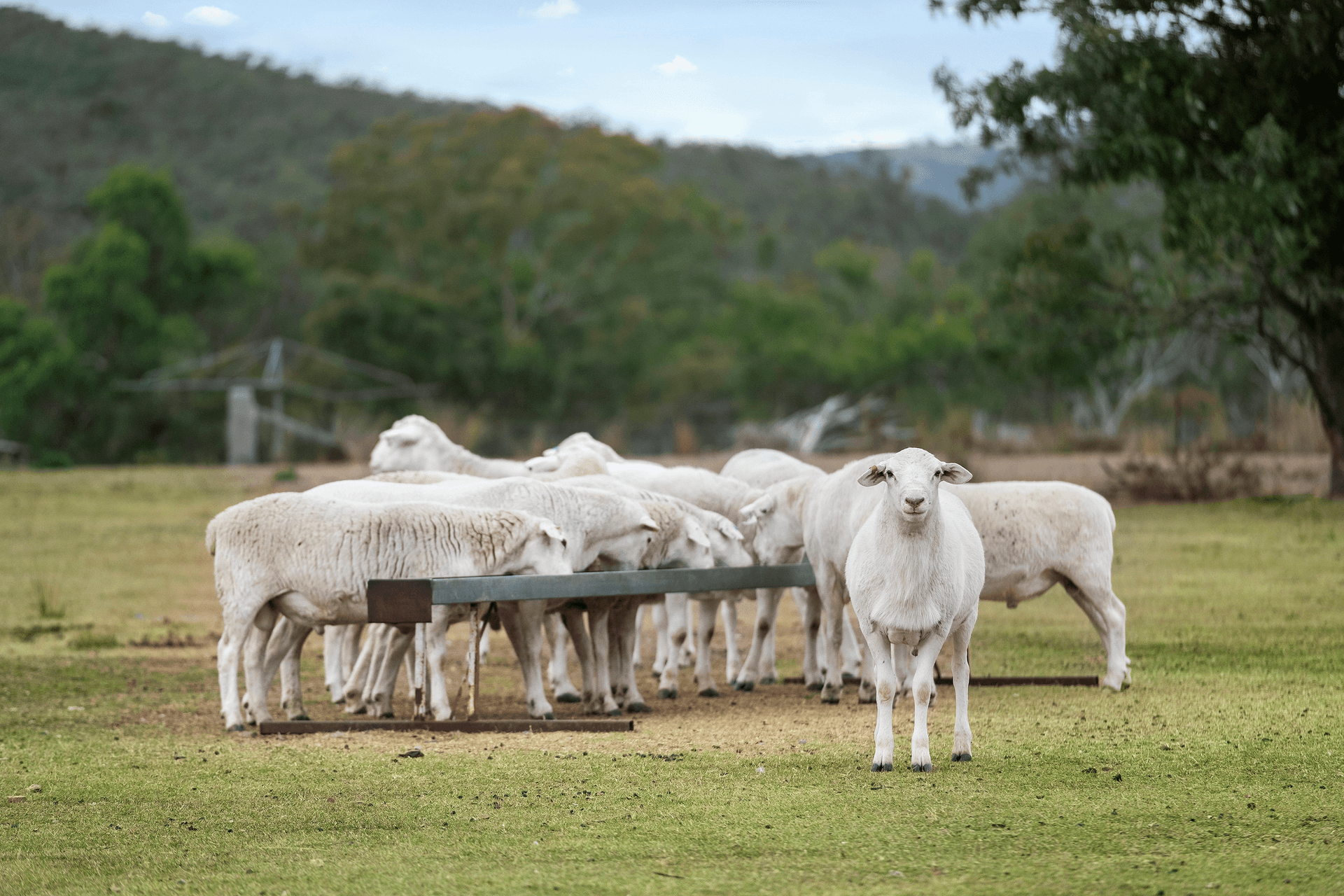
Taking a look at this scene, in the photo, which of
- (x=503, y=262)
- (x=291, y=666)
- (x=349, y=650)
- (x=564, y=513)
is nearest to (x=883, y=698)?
(x=564, y=513)

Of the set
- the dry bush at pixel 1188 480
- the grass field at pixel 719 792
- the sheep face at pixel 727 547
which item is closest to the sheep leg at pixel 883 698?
the grass field at pixel 719 792

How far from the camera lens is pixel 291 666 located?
32.1 feet

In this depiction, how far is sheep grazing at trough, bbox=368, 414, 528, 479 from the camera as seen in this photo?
44.5 ft

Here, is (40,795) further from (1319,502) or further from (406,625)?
(1319,502)

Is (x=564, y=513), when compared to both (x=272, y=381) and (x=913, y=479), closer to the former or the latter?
(x=913, y=479)

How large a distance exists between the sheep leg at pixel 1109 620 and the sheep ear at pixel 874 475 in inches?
A: 131

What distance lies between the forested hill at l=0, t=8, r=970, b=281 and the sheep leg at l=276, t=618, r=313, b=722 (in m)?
56.8

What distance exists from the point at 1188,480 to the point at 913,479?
17835mm

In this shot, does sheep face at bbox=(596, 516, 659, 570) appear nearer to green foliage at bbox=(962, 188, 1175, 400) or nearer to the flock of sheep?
the flock of sheep

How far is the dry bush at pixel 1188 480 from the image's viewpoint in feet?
75.7

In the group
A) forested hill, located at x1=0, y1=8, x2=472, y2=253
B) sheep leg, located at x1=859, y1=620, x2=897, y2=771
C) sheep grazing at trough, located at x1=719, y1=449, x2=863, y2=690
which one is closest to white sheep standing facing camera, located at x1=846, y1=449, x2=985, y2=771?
sheep leg, located at x1=859, y1=620, x2=897, y2=771

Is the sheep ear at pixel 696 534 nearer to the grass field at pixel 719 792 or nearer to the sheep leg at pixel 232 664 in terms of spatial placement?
the grass field at pixel 719 792

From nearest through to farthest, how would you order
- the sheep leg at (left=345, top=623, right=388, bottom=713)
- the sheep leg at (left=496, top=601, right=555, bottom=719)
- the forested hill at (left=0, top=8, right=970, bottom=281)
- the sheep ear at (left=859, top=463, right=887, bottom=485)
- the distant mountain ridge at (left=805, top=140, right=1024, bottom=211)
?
the sheep ear at (left=859, top=463, right=887, bottom=485), the sheep leg at (left=496, top=601, right=555, bottom=719), the sheep leg at (left=345, top=623, right=388, bottom=713), the forested hill at (left=0, top=8, right=970, bottom=281), the distant mountain ridge at (left=805, top=140, right=1024, bottom=211)

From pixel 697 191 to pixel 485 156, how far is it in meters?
11.3
